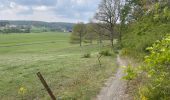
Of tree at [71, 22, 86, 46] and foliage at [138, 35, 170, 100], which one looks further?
tree at [71, 22, 86, 46]

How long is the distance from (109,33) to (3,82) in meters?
55.6

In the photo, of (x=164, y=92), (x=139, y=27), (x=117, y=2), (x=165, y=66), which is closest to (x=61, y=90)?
(x=164, y=92)

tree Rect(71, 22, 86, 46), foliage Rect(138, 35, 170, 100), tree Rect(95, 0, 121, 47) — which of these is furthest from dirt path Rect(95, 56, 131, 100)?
tree Rect(71, 22, 86, 46)

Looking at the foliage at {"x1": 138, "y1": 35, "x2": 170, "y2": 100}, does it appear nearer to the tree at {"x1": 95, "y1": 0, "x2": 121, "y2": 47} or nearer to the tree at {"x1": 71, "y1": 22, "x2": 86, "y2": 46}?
the tree at {"x1": 95, "y1": 0, "x2": 121, "y2": 47}

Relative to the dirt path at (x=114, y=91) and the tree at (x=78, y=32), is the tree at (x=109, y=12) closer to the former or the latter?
the tree at (x=78, y=32)

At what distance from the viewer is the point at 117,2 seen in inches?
2923

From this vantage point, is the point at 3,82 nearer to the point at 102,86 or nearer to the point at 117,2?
the point at 102,86

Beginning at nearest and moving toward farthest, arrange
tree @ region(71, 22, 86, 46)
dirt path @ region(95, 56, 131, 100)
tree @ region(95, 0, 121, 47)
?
dirt path @ region(95, 56, 131, 100) < tree @ region(95, 0, 121, 47) < tree @ region(71, 22, 86, 46)

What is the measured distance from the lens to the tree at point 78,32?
109m

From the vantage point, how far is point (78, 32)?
358 feet

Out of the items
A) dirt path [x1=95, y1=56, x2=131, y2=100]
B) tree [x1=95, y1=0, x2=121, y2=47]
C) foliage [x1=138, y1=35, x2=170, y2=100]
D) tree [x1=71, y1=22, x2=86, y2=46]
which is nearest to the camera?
foliage [x1=138, y1=35, x2=170, y2=100]

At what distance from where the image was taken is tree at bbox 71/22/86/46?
10875 centimetres

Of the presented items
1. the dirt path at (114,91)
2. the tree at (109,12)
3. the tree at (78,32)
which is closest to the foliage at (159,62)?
the dirt path at (114,91)

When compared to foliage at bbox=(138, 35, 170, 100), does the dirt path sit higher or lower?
lower
